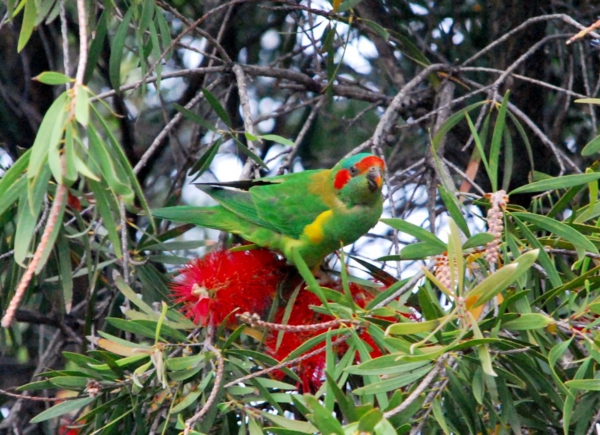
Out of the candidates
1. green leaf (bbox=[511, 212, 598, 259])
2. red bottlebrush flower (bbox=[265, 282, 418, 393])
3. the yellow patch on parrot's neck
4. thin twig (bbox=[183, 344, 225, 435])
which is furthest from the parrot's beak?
thin twig (bbox=[183, 344, 225, 435])

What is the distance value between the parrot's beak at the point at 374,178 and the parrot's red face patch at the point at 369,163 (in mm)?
16

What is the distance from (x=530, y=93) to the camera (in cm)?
295

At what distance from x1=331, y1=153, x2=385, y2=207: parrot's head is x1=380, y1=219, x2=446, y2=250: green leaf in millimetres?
780

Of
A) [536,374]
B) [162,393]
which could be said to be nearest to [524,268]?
[536,374]

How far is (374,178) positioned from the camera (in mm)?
2334

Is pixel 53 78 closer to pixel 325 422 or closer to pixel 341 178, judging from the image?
pixel 325 422

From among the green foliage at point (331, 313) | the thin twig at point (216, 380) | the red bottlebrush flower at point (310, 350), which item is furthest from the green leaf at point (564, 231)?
the thin twig at point (216, 380)

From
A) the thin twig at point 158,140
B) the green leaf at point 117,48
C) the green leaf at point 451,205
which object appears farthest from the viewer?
the thin twig at point 158,140

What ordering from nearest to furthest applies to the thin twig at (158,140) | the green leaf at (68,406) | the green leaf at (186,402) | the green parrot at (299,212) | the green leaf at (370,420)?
the green leaf at (370,420) → the green leaf at (186,402) → the green leaf at (68,406) → the thin twig at (158,140) → the green parrot at (299,212)

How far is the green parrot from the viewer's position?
94.9 inches

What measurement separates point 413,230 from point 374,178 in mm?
856

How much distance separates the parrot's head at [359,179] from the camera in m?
2.30

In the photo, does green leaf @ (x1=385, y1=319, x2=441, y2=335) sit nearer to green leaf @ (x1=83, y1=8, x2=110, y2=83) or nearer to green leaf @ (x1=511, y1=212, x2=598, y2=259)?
green leaf @ (x1=511, y1=212, x2=598, y2=259)

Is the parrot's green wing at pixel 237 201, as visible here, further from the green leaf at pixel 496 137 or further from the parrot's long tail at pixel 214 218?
the green leaf at pixel 496 137
